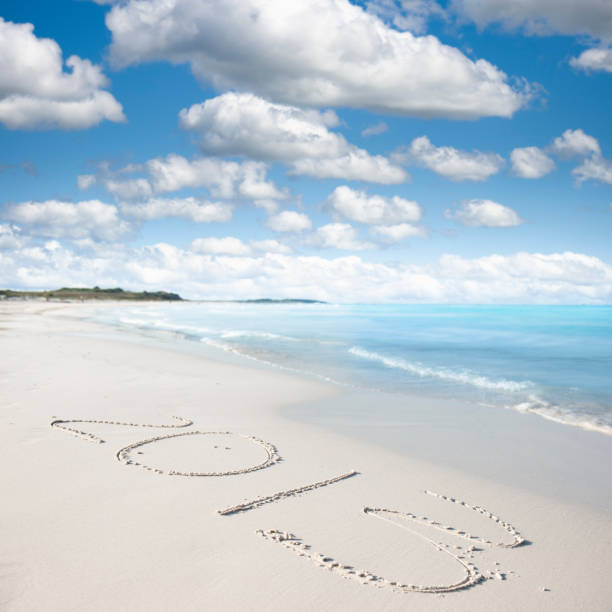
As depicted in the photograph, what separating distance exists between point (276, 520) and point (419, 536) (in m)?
1.40

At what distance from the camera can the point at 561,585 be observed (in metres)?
4.04

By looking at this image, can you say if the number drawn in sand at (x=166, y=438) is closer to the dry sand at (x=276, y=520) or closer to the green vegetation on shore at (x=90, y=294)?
the dry sand at (x=276, y=520)

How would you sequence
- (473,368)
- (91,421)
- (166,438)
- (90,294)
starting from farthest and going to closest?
1. (90,294)
2. (473,368)
3. (91,421)
4. (166,438)

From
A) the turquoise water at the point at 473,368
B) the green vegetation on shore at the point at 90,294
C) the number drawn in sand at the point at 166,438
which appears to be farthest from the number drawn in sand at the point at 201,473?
the green vegetation on shore at the point at 90,294

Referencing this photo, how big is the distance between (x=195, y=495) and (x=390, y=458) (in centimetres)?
311

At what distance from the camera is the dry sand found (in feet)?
12.2

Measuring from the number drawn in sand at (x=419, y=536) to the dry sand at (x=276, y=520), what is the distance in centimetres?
2

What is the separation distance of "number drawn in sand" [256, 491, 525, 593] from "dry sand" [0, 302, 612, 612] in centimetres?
2

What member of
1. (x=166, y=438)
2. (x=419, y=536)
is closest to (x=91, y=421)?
(x=166, y=438)

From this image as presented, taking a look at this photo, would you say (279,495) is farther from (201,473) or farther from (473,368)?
(473,368)

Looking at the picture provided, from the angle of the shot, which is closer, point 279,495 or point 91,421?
point 279,495

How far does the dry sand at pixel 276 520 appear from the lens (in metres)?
3.72

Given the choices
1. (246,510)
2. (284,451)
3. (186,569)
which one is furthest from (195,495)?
(284,451)

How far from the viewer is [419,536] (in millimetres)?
4695
